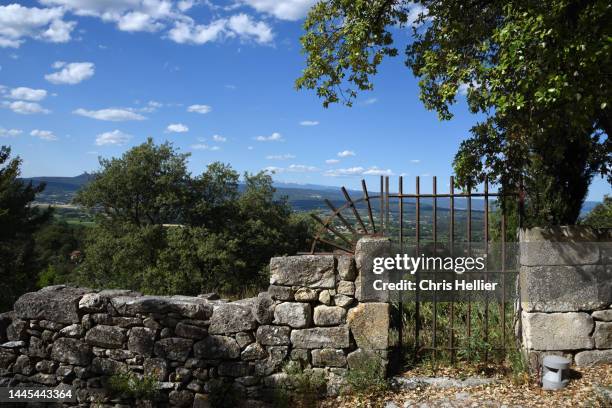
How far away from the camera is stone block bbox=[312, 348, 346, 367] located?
198 inches

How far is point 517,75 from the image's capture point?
16.0 ft

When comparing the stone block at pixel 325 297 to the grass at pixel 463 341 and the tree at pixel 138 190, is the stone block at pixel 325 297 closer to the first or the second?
the grass at pixel 463 341

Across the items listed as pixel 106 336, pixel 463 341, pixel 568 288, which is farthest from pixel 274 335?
pixel 568 288

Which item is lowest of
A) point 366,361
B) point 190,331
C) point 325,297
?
point 366,361

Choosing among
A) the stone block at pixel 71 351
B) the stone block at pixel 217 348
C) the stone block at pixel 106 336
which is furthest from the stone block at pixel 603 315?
the stone block at pixel 71 351

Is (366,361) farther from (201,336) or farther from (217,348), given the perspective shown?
(201,336)

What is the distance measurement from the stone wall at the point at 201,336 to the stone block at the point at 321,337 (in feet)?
0.04

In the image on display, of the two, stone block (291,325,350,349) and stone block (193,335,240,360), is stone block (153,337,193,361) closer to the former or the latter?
stone block (193,335,240,360)

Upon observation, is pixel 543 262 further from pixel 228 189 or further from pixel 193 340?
pixel 228 189

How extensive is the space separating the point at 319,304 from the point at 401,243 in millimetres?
1151

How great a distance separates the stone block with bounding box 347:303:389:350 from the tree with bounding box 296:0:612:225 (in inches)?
74.8

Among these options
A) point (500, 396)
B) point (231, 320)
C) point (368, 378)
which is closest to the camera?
point (500, 396)

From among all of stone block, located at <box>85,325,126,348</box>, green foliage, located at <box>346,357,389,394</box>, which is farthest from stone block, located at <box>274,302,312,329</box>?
stone block, located at <box>85,325,126,348</box>

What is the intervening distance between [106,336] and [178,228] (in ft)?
52.4
